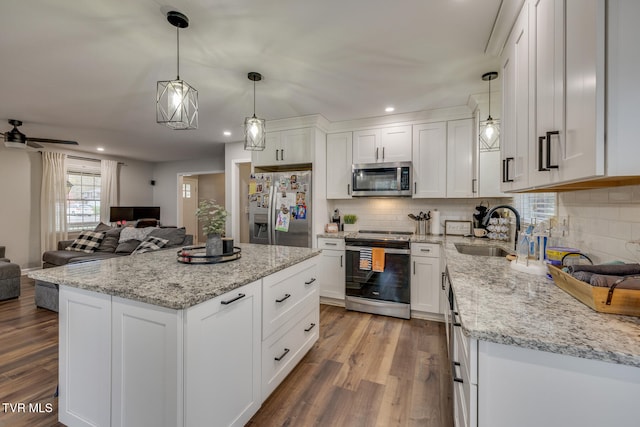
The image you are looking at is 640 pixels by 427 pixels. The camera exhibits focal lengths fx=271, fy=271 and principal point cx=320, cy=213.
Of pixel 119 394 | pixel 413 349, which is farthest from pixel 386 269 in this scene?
pixel 119 394

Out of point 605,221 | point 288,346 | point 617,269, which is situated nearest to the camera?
point 617,269

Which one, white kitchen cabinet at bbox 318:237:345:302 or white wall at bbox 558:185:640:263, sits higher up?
white wall at bbox 558:185:640:263

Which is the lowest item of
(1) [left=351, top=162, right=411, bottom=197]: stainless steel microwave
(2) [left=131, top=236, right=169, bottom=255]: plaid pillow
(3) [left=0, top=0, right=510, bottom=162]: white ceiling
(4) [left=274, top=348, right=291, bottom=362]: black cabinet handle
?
(4) [left=274, top=348, right=291, bottom=362]: black cabinet handle

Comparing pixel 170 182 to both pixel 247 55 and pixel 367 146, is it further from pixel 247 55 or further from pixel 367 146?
pixel 247 55

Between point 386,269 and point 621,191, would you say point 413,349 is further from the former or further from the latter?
point 621,191

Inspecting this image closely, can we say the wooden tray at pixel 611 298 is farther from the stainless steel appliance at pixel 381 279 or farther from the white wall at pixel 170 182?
the white wall at pixel 170 182

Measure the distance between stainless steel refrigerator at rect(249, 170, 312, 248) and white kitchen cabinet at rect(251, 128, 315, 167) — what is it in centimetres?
25

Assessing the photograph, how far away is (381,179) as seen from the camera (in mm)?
3479

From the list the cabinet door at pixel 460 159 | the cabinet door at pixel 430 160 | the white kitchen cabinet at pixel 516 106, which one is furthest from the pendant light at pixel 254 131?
the cabinet door at pixel 460 159

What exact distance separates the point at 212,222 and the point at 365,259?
78.1 inches

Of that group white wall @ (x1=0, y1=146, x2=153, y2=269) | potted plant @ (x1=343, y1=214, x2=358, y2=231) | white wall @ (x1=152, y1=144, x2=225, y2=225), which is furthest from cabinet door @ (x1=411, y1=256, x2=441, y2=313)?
white wall @ (x1=0, y1=146, x2=153, y2=269)

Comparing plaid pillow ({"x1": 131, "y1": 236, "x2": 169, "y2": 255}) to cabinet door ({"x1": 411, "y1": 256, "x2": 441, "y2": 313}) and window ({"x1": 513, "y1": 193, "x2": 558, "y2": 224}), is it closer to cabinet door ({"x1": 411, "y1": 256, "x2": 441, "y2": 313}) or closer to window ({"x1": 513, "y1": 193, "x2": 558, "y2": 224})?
cabinet door ({"x1": 411, "y1": 256, "x2": 441, "y2": 313})

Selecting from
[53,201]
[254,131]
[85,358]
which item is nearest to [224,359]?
[85,358]

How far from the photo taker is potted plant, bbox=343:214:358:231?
3988mm
